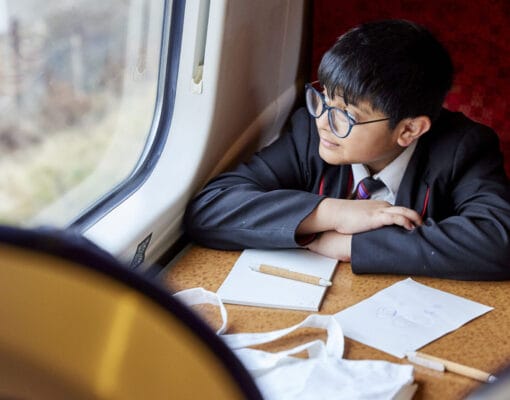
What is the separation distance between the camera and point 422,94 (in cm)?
154

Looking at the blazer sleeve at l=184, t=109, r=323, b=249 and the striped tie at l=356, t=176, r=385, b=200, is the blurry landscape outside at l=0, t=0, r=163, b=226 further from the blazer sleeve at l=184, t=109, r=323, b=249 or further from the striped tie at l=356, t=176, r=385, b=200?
the striped tie at l=356, t=176, r=385, b=200

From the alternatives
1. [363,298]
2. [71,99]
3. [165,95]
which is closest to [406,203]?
[363,298]

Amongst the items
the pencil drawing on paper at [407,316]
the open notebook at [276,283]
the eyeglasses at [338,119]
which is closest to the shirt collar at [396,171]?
the eyeglasses at [338,119]

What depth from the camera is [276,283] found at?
4.50ft

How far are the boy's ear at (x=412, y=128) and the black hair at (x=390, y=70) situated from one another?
0.04 ft

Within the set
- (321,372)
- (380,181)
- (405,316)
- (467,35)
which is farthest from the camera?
(467,35)

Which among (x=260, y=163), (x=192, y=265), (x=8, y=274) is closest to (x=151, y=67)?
(x=260, y=163)

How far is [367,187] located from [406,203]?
0.32 ft

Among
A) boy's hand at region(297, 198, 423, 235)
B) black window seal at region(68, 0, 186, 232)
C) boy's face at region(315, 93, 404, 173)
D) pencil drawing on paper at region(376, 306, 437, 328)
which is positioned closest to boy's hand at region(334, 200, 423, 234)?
boy's hand at region(297, 198, 423, 235)

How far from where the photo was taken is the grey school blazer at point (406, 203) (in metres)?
1.41

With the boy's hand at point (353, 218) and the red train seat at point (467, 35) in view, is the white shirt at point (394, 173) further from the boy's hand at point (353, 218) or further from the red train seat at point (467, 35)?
the red train seat at point (467, 35)

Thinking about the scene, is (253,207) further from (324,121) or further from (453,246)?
(453,246)

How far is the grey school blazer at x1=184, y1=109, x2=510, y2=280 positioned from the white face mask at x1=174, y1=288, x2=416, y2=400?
28cm

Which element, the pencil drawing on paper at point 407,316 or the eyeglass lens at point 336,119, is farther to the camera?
the eyeglass lens at point 336,119
